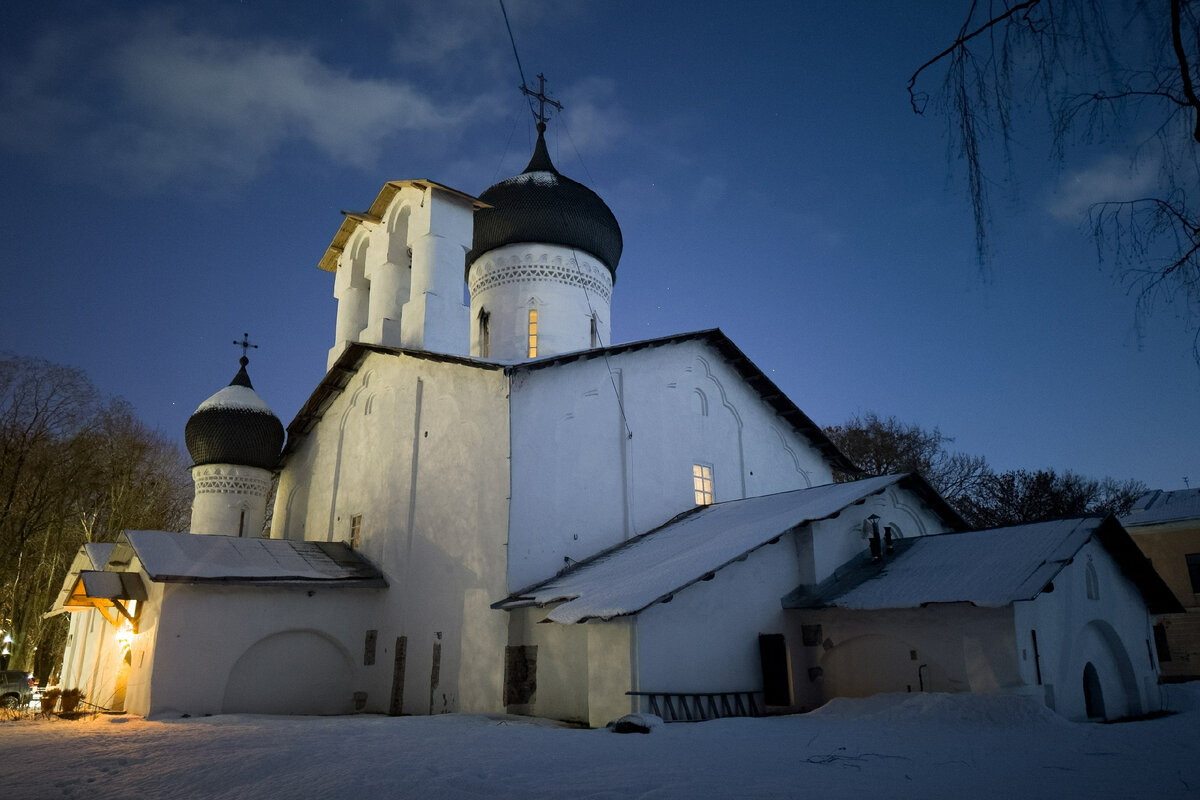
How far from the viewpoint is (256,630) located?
45.6 ft

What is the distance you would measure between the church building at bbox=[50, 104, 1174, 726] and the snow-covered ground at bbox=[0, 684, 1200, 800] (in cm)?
130

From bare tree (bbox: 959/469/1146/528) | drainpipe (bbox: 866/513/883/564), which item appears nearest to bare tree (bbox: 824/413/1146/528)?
bare tree (bbox: 959/469/1146/528)

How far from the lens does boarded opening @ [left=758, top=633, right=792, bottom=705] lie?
446 inches

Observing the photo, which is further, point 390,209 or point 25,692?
point 390,209

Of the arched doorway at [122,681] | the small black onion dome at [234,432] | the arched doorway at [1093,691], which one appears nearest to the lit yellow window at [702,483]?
the arched doorway at [1093,691]

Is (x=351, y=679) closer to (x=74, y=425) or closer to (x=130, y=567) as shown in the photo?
(x=130, y=567)

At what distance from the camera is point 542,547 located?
13.6 metres

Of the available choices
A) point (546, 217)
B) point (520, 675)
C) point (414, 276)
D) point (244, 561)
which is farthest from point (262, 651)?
point (546, 217)

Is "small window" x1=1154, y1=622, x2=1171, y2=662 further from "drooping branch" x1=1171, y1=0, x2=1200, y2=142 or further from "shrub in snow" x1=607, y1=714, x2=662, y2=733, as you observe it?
"drooping branch" x1=1171, y1=0, x2=1200, y2=142

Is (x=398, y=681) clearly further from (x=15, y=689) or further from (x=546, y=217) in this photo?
(x=546, y=217)

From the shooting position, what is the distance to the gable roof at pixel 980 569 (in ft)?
33.3

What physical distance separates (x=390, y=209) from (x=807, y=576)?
12417 mm

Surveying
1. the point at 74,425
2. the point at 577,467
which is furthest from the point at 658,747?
the point at 74,425

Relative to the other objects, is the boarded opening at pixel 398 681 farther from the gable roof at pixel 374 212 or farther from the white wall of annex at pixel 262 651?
→ the gable roof at pixel 374 212
